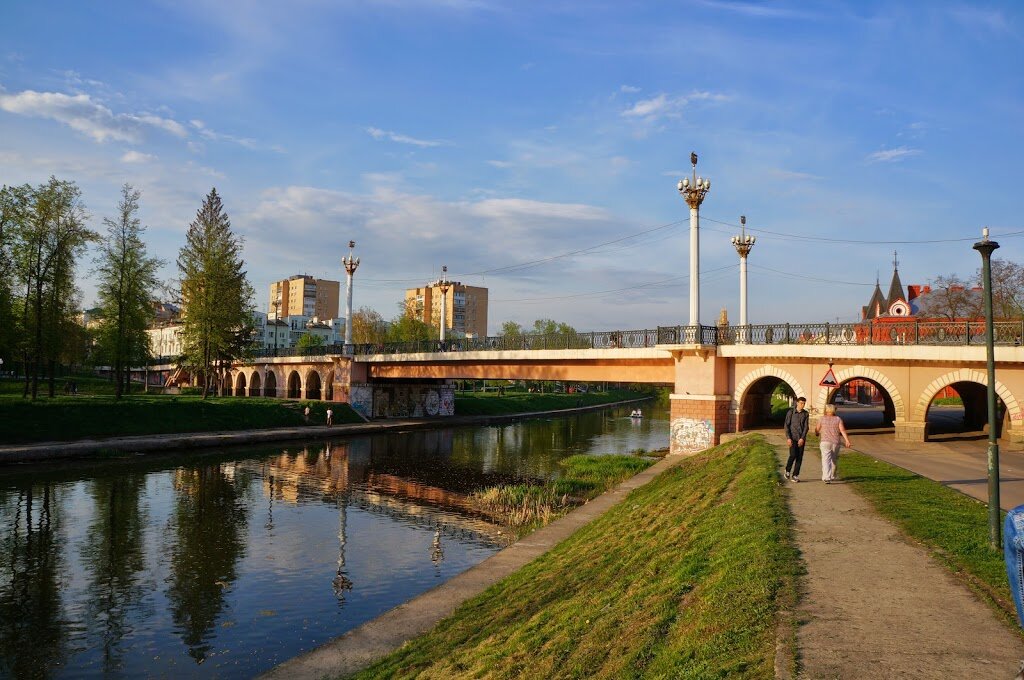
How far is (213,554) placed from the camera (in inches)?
657

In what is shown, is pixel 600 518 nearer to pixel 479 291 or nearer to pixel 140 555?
pixel 140 555

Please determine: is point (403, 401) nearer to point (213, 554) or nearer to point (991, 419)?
point (213, 554)

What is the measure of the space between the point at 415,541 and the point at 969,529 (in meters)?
12.9

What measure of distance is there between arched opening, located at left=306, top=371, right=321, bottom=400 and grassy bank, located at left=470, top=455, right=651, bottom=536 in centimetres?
4275

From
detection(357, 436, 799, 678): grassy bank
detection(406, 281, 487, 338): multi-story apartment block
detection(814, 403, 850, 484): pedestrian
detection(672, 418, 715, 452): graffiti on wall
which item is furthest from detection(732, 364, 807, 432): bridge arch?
detection(406, 281, 487, 338): multi-story apartment block

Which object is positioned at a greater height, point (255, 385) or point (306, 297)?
point (306, 297)

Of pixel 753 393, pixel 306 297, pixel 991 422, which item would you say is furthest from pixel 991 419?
pixel 306 297

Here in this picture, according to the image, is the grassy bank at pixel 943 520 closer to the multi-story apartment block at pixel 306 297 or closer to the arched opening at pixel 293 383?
the arched opening at pixel 293 383

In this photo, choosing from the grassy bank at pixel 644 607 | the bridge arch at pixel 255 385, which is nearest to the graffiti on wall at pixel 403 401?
the bridge arch at pixel 255 385

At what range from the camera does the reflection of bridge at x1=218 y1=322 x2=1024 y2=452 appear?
80.0ft

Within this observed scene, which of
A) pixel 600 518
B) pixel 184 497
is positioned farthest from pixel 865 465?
pixel 184 497

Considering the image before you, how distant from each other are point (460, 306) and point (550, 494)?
14441 cm

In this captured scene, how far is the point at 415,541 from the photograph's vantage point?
59.9ft

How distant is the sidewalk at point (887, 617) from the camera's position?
5.81 meters
